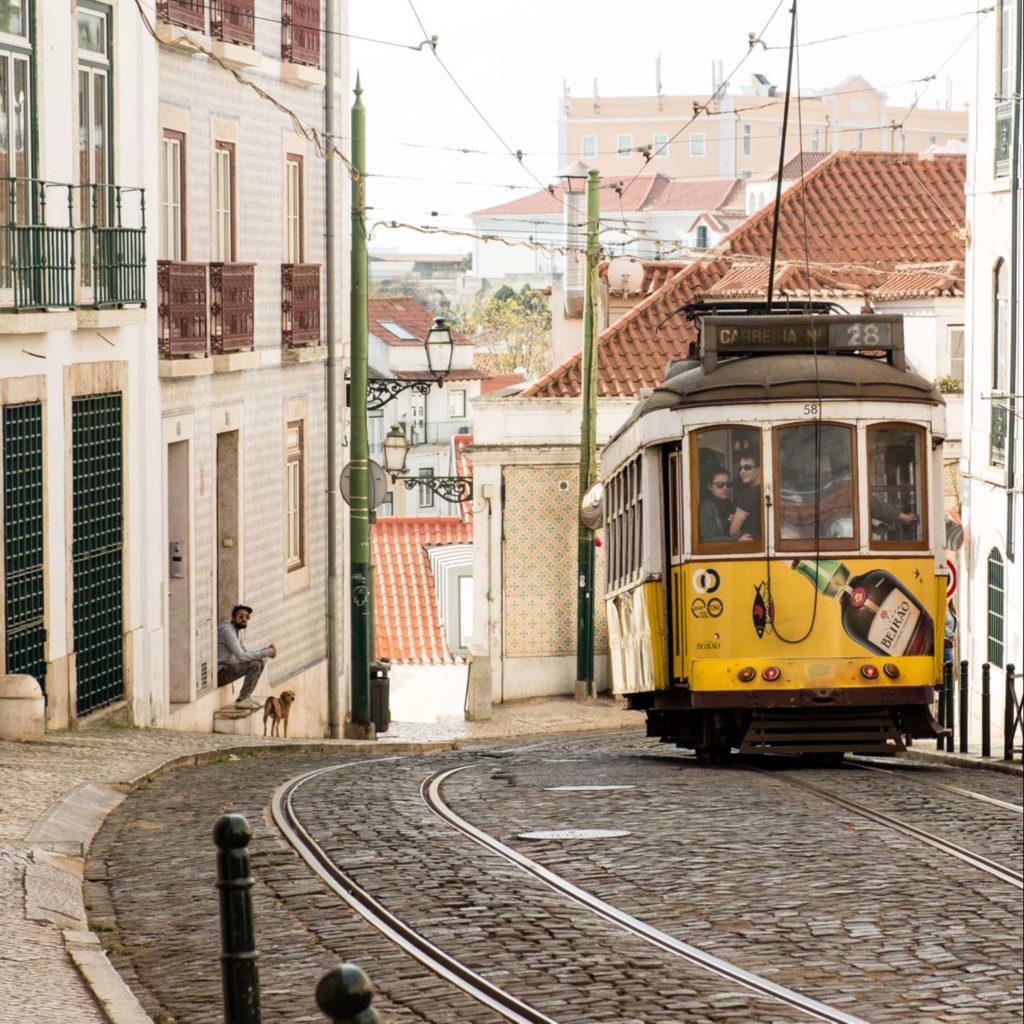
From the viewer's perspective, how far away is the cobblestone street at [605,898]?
313 inches

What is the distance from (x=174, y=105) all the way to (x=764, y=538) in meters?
9.06

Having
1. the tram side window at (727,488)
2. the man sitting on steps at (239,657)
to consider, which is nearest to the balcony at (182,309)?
the man sitting on steps at (239,657)

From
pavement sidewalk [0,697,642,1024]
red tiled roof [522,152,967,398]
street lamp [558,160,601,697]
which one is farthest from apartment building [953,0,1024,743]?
red tiled roof [522,152,967,398]

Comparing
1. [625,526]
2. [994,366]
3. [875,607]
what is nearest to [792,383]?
[875,607]

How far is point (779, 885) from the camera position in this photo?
10.1m

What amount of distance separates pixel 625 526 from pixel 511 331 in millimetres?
86847

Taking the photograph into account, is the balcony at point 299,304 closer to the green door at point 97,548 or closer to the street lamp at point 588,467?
the street lamp at point 588,467

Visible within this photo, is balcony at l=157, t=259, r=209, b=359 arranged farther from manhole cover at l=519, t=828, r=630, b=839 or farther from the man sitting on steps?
manhole cover at l=519, t=828, r=630, b=839

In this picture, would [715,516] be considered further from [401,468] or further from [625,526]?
[401,468]

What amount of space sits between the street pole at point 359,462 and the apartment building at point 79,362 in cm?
432

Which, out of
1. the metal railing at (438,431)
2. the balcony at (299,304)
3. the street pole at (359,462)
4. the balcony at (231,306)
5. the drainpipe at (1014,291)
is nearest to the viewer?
the balcony at (231,306)

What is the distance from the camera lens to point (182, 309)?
69.3 ft

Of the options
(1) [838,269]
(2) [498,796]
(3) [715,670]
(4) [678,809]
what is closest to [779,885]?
(4) [678,809]

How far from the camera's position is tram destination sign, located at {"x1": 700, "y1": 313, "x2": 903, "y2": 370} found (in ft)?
52.5
